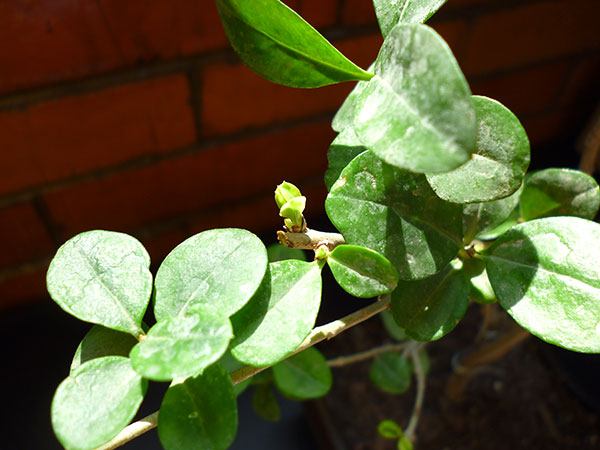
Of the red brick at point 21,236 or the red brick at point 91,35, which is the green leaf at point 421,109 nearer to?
the red brick at point 91,35

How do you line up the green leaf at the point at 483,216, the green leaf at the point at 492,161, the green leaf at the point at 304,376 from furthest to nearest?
1. the green leaf at the point at 304,376
2. the green leaf at the point at 483,216
3. the green leaf at the point at 492,161

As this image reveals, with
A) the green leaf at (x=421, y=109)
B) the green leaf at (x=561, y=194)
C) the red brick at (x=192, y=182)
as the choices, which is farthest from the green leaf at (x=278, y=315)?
the red brick at (x=192, y=182)

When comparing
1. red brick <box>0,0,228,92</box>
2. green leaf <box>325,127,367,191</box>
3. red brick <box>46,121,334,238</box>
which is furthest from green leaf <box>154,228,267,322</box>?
red brick <box>46,121,334,238</box>

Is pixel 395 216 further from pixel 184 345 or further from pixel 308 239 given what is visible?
pixel 184 345

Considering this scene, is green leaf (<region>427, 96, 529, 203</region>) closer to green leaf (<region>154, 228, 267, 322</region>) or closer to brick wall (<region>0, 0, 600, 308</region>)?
green leaf (<region>154, 228, 267, 322</region>)

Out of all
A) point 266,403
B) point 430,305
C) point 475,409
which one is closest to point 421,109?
point 430,305

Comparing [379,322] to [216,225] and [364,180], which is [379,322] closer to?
[216,225]

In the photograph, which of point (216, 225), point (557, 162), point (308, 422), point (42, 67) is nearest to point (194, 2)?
point (42, 67)
